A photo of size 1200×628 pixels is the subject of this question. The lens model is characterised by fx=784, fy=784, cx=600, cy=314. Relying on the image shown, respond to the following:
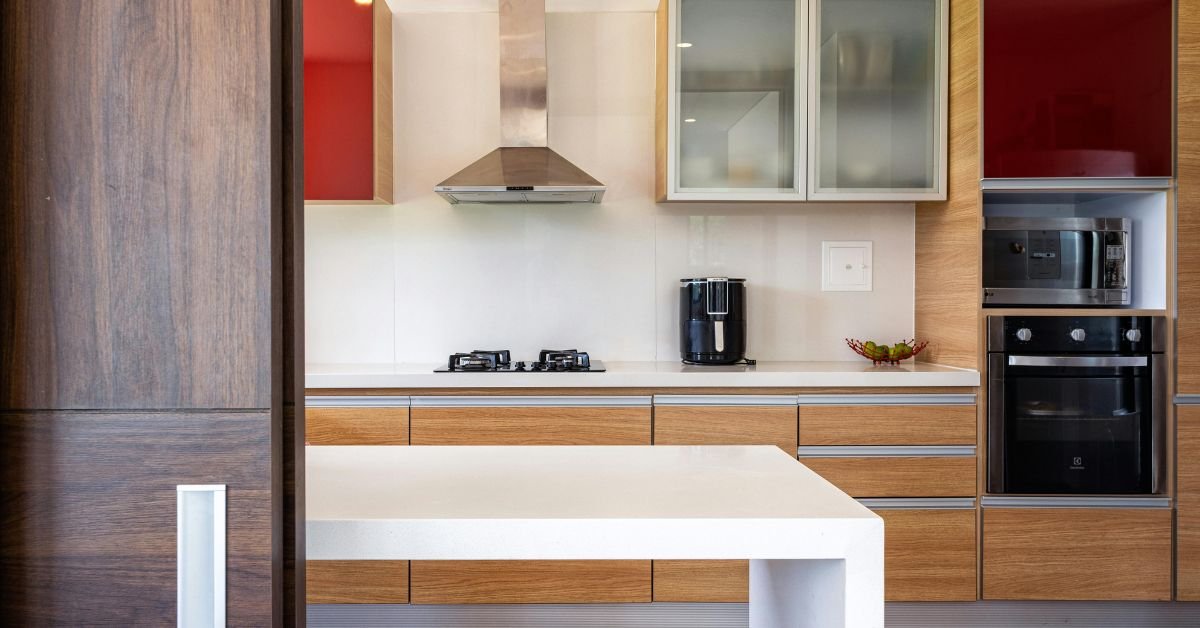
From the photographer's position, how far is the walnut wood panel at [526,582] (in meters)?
2.45

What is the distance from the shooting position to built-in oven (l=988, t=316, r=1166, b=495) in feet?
8.18

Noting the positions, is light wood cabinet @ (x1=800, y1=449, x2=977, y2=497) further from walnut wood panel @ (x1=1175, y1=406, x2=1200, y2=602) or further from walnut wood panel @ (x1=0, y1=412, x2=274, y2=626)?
walnut wood panel @ (x1=0, y1=412, x2=274, y2=626)

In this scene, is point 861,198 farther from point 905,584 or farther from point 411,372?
point 411,372

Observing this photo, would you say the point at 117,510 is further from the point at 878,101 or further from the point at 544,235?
the point at 878,101

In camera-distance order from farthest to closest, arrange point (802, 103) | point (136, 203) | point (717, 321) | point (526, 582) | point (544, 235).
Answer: point (544, 235)
point (717, 321)
point (802, 103)
point (526, 582)
point (136, 203)

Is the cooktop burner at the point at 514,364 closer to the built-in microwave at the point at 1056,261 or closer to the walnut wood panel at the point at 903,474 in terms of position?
the walnut wood panel at the point at 903,474

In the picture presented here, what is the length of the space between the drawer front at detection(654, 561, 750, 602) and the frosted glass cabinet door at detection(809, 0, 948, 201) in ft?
4.30

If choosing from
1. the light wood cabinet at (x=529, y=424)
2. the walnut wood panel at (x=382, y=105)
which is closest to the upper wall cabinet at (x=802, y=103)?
the light wood cabinet at (x=529, y=424)

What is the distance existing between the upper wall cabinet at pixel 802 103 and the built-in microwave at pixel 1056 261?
294 mm

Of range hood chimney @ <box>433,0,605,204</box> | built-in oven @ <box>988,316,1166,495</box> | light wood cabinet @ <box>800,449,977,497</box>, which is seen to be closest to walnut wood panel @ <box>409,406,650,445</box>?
light wood cabinet @ <box>800,449,977,497</box>

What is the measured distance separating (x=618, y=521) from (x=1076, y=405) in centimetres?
222

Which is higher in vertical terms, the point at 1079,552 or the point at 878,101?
the point at 878,101

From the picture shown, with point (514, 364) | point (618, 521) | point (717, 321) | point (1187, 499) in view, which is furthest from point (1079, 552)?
point (618, 521)

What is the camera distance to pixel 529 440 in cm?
250
